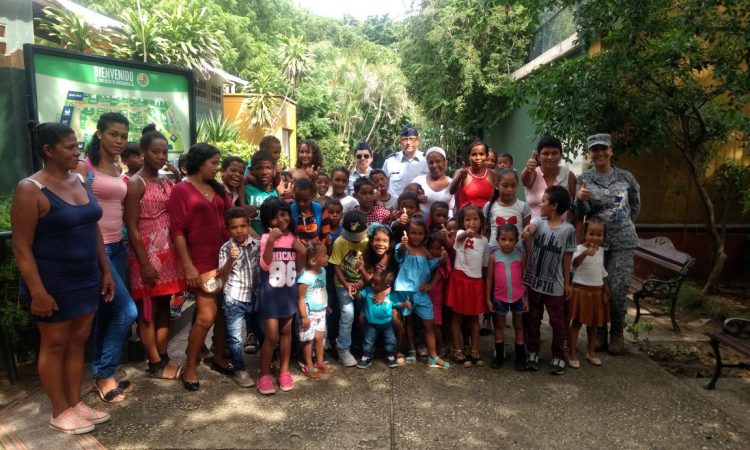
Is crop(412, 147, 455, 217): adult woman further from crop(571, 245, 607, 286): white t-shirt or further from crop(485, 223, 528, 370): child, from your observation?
crop(571, 245, 607, 286): white t-shirt

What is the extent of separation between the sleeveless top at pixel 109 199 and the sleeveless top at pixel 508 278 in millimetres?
2842

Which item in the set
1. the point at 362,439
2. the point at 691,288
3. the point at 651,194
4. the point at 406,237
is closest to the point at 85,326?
the point at 362,439

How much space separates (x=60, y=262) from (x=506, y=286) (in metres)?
3.09

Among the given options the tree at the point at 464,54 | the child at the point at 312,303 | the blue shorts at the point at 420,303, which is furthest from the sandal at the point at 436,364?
the tree at the point at 464,54

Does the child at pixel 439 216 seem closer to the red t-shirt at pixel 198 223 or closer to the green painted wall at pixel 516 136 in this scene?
the red t-shirt at pixel 198 223

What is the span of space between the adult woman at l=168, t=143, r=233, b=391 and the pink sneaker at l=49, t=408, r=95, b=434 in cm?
75

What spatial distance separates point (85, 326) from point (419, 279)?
235 cm

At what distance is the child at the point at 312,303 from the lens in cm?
400

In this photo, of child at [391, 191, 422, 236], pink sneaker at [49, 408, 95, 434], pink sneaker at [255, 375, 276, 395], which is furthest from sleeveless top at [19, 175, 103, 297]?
child at [391, 191, 422, 236]

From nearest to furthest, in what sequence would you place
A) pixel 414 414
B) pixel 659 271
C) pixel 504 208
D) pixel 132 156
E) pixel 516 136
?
pixel 414 414 < pixel 132 156 < pixel 504 208 < pixel 659 271 < pixel 516 136

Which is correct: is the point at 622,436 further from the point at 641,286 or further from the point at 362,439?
the point at 641,286

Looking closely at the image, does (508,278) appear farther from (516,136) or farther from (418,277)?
(516,136)

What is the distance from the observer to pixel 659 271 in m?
6.94

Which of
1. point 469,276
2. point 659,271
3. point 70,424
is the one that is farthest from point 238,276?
point 659,271
